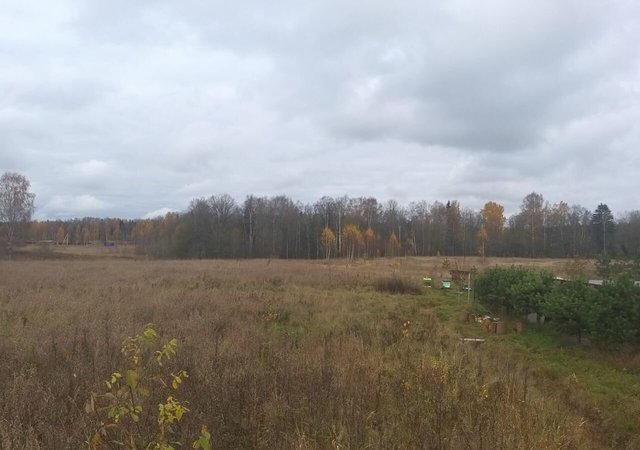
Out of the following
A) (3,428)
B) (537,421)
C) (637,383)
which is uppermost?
(3,428)

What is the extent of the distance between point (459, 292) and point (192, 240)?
195ft

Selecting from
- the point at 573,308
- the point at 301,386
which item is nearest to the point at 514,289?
the point at 573,308

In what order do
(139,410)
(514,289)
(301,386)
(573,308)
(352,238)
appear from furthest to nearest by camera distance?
(352,238)
(514,289)
(573,308)
(301,386)
(139,410)

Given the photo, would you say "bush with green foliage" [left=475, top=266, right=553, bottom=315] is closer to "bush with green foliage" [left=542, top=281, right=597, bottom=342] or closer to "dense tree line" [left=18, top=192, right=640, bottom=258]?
"bush with green foliage" [left=542, top=281, right=597, bottom=342]

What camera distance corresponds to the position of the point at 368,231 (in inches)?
2872

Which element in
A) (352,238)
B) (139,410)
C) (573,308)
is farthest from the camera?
(352,238)

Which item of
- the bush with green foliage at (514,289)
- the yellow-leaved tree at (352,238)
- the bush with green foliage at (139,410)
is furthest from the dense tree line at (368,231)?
the bush with green foliage at (139,410)

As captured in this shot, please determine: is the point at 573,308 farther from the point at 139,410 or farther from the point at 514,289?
the point at 139,410

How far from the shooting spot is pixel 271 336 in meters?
8.61

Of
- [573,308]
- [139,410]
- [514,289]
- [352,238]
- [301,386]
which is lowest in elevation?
[301,386]

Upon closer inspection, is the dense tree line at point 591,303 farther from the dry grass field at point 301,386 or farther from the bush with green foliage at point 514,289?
the dry grass field at point 301,386

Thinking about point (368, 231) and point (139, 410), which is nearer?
point (139, 410)

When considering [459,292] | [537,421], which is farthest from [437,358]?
[459,292]

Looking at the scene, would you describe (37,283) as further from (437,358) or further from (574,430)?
(574,430)
